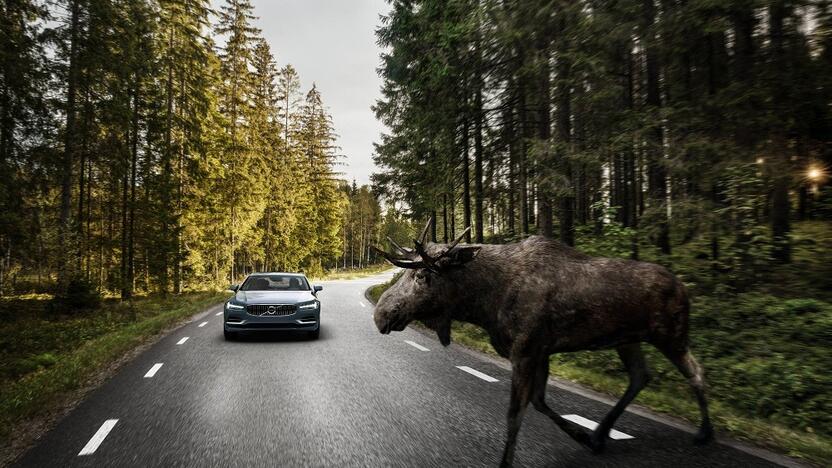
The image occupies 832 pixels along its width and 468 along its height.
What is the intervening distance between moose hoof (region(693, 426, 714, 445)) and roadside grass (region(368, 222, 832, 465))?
0.47 m

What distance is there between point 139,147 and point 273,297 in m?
13.6

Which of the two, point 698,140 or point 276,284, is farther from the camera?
point 276,284

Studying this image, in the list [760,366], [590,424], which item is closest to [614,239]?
[760,366]

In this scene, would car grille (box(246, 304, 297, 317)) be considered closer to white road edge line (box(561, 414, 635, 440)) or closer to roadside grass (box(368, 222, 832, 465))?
roadside grass (box(368, 222, 832, 465))

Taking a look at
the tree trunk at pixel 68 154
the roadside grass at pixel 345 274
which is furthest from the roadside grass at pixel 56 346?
the roadside grass at pixel 345 274

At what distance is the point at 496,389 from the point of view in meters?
5.70

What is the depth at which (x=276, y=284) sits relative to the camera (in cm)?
1205

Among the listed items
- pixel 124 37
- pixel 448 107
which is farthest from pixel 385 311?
pixel 124 37

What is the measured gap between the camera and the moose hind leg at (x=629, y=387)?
142 inches

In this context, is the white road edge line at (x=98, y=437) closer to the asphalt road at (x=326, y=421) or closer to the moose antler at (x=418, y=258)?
the asphalt road at (x=326, y=421)

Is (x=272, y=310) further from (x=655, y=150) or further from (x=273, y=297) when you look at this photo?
(x=655, y=150)

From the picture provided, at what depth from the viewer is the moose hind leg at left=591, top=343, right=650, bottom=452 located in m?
3.61

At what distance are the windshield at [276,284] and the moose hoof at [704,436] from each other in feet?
30.1

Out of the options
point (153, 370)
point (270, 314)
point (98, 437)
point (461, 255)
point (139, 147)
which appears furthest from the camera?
point (139, 147)
